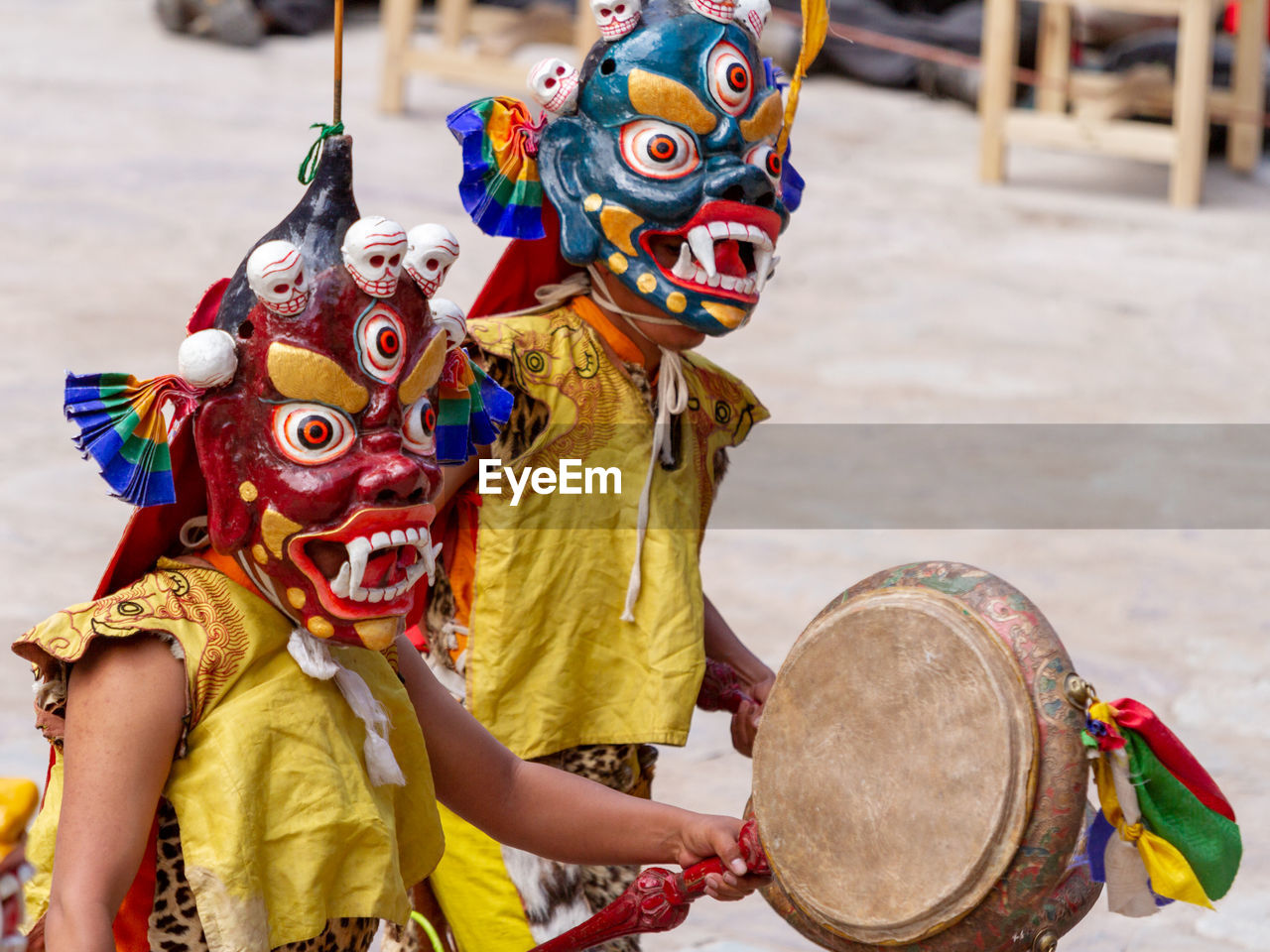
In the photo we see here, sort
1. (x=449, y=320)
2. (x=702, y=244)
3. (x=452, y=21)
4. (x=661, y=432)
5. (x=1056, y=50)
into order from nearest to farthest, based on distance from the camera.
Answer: (x=449, y=320) < (x=702, y=244) < (x=661, y=432) < (x=452, y=21) < (x=1056, y=50)

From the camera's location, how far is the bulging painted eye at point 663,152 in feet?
7.88

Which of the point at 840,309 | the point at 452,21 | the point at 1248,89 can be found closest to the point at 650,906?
the point at 840,309

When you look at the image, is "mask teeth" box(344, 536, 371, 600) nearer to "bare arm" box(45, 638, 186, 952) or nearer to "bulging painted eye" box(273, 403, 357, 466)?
"bulging painted eye" box(273, 403, 357, 466)

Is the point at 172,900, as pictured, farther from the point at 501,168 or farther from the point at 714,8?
the point at 714,8

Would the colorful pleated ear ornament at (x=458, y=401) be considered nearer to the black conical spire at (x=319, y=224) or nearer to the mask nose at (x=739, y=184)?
the black conical spire at (x=319, y=224)

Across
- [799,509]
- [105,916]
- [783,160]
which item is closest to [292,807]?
[105,916]

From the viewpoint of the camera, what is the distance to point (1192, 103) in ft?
28.3

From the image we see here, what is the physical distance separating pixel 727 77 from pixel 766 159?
0.13 meters

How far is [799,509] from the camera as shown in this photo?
18.6 ft

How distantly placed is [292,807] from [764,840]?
0.54 meters

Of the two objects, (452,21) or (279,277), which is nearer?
(279,277)

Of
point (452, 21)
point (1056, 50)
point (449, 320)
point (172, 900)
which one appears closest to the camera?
point (172, 900)

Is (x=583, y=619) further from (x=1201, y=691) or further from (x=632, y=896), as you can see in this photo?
(x=1201, y=691)

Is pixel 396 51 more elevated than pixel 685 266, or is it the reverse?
pixel 685 266
